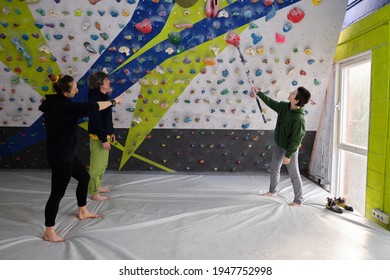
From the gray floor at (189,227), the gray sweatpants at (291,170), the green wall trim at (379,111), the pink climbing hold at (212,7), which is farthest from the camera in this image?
the pink climbing hold at (212,7)

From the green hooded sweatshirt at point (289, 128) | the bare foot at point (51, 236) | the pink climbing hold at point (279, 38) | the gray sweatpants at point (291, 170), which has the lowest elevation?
the bare foot at point (51, 236)

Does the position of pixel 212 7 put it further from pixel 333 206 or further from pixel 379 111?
pixel 333 206

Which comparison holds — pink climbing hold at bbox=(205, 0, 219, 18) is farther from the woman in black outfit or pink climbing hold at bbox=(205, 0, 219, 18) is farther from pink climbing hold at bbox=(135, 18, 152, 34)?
the woman in black outfit

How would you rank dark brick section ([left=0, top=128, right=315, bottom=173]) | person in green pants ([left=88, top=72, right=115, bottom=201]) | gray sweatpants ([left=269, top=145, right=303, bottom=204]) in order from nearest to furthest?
person in green pants ([left=88, top=72, right=115, bottom=201])
gray sweatpants ([left=269, top=145, right=303, bottom=204])
dark brick section ([left=0, top=128, right=315, bottom=173])

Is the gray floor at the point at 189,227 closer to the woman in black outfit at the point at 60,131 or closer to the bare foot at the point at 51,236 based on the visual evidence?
the bare foot at the point at 51,236

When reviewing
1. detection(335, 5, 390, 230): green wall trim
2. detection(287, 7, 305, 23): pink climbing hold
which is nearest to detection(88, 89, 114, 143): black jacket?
detection(287, 7, 305, 23): pink climbing hold

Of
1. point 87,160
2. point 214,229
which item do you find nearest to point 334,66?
point 214,229

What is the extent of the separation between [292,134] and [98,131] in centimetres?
172

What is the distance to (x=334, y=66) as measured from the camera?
13.2 feet

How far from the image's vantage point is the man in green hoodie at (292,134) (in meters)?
3.18

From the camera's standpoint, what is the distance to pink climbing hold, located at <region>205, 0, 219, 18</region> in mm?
3518

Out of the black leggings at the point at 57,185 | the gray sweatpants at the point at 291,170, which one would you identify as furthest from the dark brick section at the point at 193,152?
the black leggings at the point at 57,185

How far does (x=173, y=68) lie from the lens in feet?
13.0

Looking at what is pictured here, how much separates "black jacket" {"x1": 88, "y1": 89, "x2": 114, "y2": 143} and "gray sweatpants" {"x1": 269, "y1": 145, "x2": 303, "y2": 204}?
1.66 metres
